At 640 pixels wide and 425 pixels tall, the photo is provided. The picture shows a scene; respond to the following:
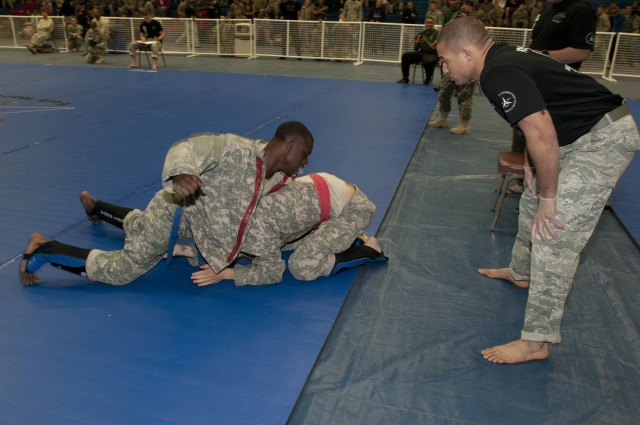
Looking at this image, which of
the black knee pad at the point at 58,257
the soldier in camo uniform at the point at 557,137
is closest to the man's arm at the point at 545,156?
the soldier in camo uniform at the point at 557,137

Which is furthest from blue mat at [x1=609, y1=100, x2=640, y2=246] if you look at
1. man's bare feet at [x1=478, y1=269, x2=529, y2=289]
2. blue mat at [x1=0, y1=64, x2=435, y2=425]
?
blue mat at [x1=0, y1=64, x2=435, y2=425]

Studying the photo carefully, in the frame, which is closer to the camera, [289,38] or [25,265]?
[25,265]

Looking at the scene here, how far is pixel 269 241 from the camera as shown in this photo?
2.98 m

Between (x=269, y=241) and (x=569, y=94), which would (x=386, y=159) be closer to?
(x=269, y=241)

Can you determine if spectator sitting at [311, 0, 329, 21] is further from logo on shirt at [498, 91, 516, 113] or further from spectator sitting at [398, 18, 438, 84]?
logo on shirt at [498, 91, 516, 113]

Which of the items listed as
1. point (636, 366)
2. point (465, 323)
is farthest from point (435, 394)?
point (636, 366)

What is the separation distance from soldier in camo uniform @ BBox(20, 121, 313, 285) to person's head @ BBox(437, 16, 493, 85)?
0.83 m

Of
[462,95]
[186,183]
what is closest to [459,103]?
[462,95]

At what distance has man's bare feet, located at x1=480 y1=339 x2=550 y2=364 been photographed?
245 cm

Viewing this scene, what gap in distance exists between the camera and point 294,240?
11.2 feet

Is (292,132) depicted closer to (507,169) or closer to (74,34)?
(507,169)

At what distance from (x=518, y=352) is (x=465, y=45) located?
1.43m

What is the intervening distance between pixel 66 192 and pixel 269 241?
2254mm

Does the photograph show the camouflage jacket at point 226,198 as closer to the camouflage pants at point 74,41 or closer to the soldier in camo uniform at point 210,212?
the soldier in camo uniform at point 210,212
